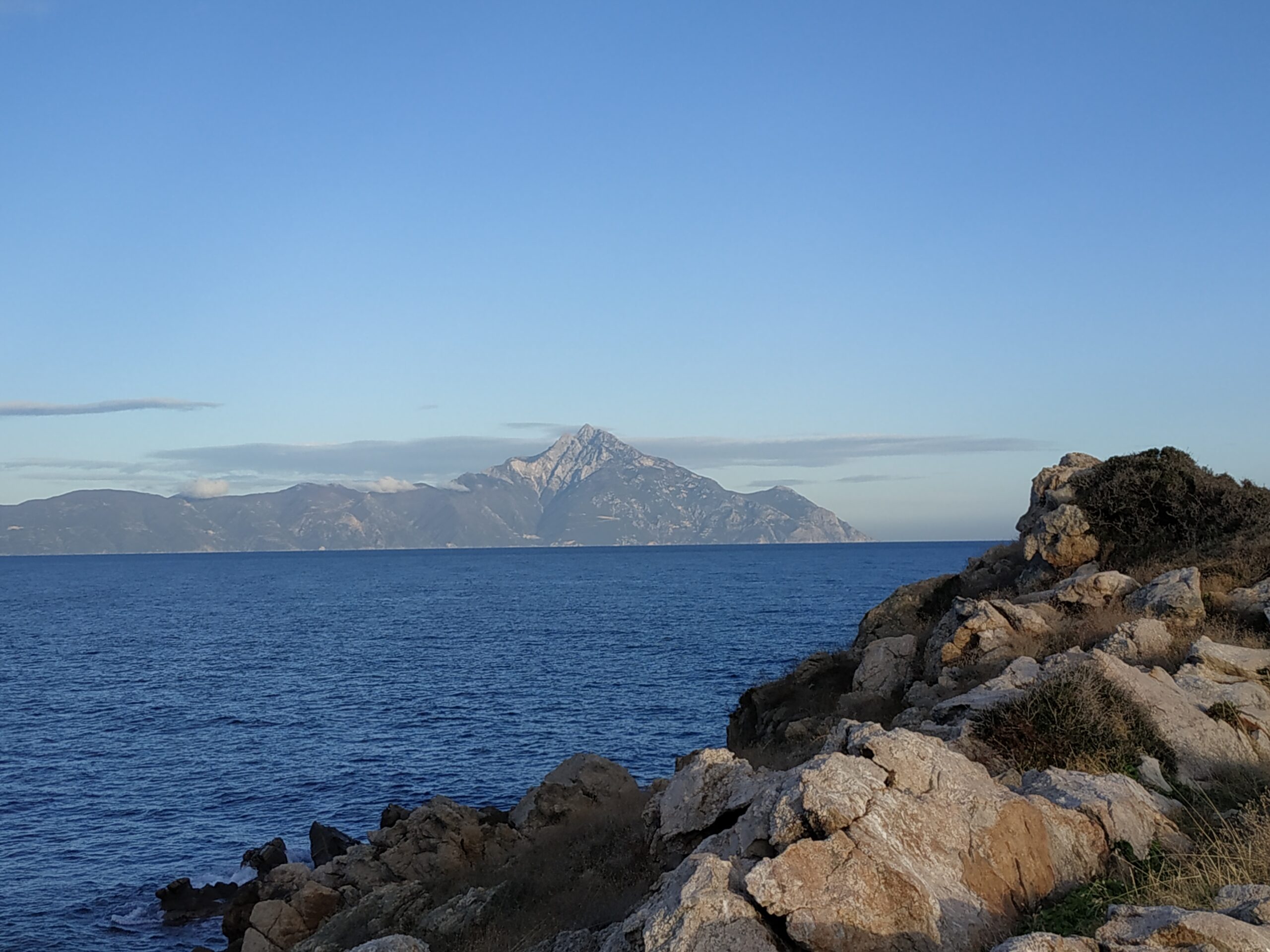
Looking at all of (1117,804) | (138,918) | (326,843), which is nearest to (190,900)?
(138,918)

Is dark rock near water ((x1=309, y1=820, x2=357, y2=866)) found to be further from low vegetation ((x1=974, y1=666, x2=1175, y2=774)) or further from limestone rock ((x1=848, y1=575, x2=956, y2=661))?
low vegetation ((x1=974, y1=666, x2=1175, y2=774))

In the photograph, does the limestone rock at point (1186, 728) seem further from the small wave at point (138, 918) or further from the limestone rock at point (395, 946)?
the small wave at point (138, 918)

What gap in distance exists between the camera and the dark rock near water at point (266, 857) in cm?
3491

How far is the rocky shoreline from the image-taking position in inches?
361

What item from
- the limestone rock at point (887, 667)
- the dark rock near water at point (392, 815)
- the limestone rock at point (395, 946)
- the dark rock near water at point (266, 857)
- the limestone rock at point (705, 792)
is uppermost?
the limestone rock at point (705, 792)

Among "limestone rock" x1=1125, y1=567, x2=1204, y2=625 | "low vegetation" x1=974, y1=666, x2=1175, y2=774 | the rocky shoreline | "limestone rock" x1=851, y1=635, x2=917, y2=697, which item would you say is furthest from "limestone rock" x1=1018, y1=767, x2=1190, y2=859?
"limestone rock" x1=851, y1=635, x2=917, y2=697

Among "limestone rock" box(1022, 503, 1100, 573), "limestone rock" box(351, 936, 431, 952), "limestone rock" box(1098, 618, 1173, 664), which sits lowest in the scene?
"limestone rock" box(351, 936, 431, 952)

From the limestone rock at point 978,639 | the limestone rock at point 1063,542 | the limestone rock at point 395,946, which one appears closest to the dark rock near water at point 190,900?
the limestone rock at point 395,946

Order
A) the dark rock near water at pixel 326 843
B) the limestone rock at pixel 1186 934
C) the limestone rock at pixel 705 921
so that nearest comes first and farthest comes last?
the limestone rock at pixel 1186 934
the limestone rock at pixel 705 921
the dark rock near water at pixel 326 843

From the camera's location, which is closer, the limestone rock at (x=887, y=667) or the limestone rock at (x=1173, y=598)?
the limestone rock at (x=1173, y=598)

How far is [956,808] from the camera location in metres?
10.6

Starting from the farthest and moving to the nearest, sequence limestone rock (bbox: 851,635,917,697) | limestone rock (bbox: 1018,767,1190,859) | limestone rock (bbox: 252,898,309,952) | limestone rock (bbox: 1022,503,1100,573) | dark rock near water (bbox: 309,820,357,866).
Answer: dark rock near water (bbox: 309,820,357,866), limestone rock (bbox: 1022,503,1100,573), limestone rock (bbox: 252,898,309,952), limestone rock (bbox: 851,635,917,697), limestone rock (bbox: 1018,767,1190,859)

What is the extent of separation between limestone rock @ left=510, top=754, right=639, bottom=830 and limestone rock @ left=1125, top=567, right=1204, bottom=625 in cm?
1416

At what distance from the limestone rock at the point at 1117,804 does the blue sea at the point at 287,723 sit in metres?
29.0
